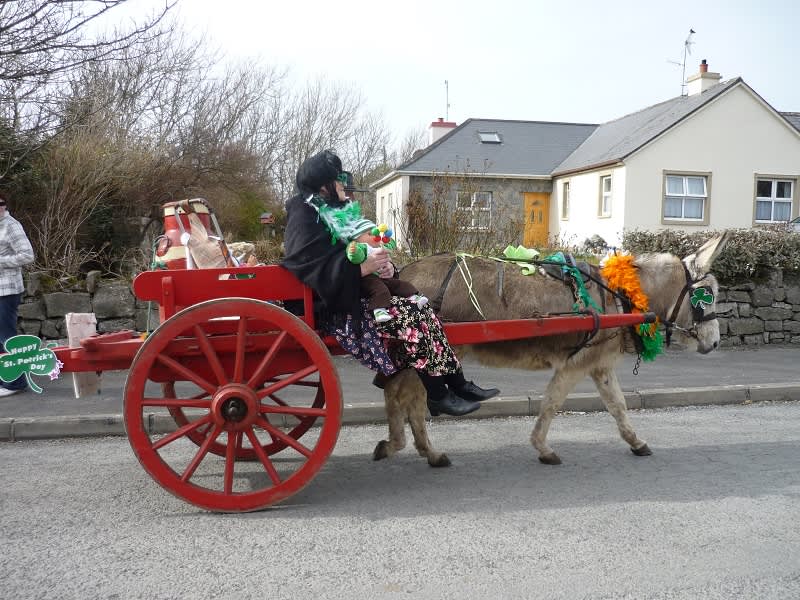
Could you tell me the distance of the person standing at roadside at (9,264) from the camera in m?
6.69

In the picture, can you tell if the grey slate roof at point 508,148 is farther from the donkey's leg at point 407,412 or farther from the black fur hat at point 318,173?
the black fur hat at point 318,173

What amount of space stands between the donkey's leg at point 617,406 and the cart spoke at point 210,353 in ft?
8.90

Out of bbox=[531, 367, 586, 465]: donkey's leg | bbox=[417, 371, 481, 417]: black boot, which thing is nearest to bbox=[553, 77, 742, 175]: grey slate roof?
bbox=[531, 367, 586, 465]: donkey's leg

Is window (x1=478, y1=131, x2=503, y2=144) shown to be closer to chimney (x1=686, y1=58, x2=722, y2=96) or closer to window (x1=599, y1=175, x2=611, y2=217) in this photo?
window (x1=599, y1=175, x2=611, y2=217)

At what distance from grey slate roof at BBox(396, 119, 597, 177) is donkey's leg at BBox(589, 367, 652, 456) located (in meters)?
18.9

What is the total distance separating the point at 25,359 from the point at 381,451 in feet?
7.86

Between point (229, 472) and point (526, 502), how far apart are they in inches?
69.6

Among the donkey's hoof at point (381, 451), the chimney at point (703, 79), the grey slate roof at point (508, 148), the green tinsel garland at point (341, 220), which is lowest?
the donkey's hoof at point (381, 451)

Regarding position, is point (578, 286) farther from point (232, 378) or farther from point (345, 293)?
point (232, 378)

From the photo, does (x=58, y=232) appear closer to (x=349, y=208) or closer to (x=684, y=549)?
(x=349, y=208)

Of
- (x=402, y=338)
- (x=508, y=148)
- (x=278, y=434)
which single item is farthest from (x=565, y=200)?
(x=278, y=434)

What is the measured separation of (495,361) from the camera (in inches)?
192

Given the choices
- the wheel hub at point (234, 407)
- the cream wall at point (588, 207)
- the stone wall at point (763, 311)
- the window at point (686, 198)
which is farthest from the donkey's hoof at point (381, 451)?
the window at point (686, 198)

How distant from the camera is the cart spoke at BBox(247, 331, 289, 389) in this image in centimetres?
385
